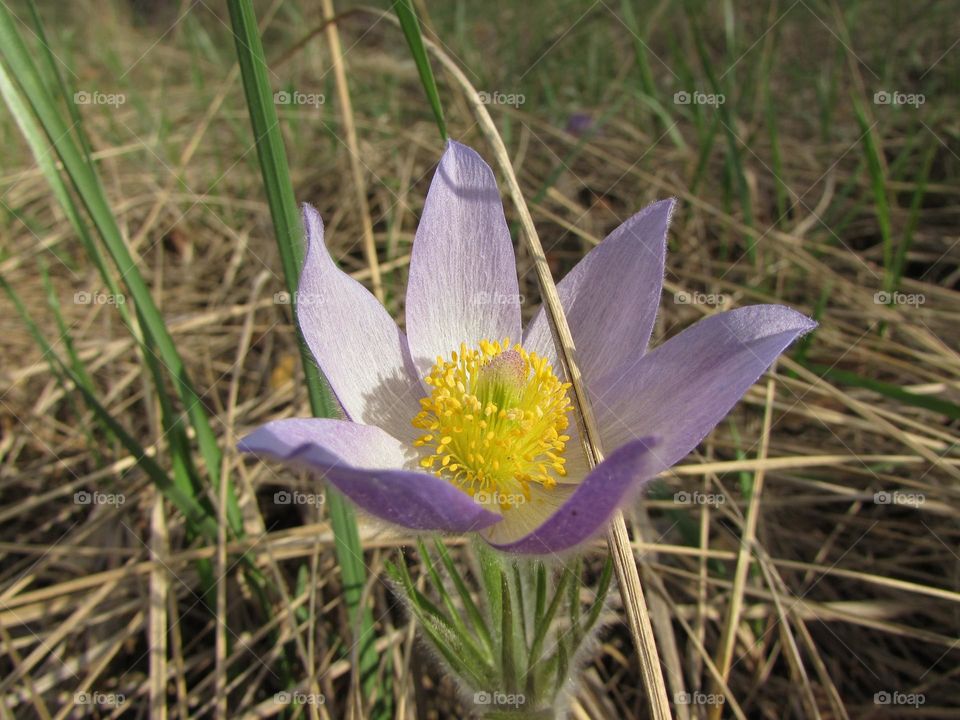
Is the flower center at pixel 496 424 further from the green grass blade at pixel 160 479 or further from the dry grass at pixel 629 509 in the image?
the green grass blade at pixel 160 479

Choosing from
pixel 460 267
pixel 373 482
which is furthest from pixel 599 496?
pixel 460 267

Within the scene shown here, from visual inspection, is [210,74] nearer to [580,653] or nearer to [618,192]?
[618,192]

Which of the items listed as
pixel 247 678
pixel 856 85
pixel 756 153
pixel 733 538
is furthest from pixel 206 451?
pixel 856 85

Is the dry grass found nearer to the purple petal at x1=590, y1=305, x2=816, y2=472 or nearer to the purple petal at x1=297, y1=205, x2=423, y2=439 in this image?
the purple petal at x1=590, y1=305, x2=816, y2=472

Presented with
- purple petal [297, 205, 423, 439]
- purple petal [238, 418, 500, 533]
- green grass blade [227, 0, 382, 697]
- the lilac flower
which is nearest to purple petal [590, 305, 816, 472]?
the lilac flower

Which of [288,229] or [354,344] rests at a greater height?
[288,229]

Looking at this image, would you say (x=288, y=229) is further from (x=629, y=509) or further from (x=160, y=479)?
(x=629, y=509)
